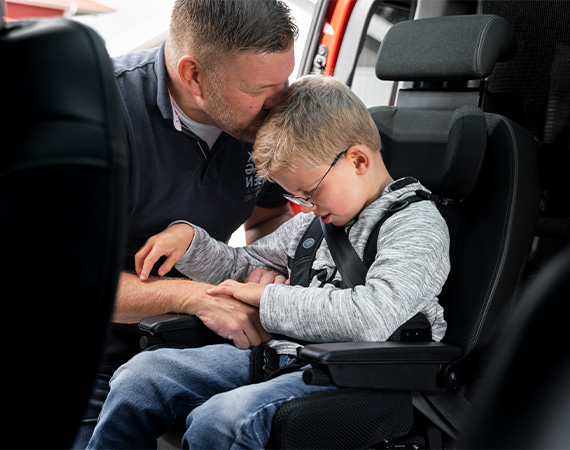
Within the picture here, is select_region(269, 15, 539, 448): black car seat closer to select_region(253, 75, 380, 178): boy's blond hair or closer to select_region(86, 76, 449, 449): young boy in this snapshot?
select_region(86, 76, 449, 449): young boy

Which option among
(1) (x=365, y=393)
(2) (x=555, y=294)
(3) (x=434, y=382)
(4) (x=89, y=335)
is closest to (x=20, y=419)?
(4) (x=89, y=335)

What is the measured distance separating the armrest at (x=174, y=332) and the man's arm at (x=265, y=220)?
61 centimetres

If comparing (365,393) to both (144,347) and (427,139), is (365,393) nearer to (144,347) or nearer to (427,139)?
(144,347)

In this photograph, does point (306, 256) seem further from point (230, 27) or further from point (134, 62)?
point (134, 62)

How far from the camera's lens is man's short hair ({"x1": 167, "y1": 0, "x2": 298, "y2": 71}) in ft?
5.41

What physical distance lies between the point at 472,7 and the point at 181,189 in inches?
52.1

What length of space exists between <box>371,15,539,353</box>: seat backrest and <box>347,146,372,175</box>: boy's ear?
0.64ft

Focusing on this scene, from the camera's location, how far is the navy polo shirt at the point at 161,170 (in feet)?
5.97

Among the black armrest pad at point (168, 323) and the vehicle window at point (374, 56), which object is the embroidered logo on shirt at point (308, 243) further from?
the vehicle window at point (374, 56)

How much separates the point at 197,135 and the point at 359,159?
0.52 metres

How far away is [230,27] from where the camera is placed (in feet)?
5.43

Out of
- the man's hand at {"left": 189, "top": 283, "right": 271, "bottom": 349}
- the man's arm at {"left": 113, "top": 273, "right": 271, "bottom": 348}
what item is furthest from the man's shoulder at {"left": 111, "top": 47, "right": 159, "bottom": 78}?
the man's hand at {"left": 189, "top": 283, "right": 271, "bottom": 349}

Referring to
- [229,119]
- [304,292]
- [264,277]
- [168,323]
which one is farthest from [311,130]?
[168,323]

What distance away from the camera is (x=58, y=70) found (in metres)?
0.61
